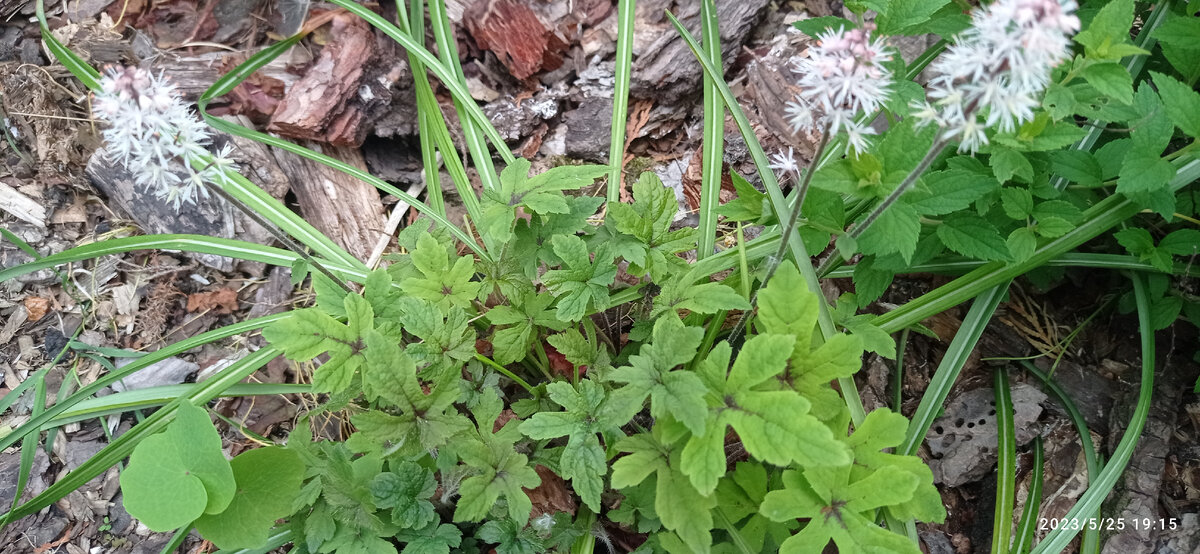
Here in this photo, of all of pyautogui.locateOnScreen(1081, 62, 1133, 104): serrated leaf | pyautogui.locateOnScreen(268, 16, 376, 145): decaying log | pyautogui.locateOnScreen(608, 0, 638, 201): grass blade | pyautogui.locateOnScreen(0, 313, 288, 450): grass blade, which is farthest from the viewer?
pyautogui.locateOnScreen(268, 16, 376, 145): decaying log

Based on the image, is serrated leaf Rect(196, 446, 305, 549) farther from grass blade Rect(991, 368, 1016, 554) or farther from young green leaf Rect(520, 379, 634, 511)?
grass blade Rect(991, 368, 1016, 554)

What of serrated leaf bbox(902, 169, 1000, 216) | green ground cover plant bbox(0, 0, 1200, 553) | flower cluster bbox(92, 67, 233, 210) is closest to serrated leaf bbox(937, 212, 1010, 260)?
green ground cover plant bbox(0, 0, 1200, 553)

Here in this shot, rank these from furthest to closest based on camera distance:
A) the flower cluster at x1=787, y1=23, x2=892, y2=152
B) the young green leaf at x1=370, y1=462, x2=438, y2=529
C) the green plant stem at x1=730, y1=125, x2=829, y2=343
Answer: the young green leaf at x1=370, y1=462, x2=438, y2=529 < the green plant stem at x1=730, y1=125, x2=829, y2=343 < the flower cluster at x1=787, y1=23, x2=892, y2=152

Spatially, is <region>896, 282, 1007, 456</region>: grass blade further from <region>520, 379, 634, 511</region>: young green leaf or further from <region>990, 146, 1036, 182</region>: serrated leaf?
<region>520, 379, 634, 511</region>: young green leaf

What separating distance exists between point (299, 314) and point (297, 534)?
0.59 meters

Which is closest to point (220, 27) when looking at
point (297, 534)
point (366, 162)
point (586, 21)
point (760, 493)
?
point (366, 162)

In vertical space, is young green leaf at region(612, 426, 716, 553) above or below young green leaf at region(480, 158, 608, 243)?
below

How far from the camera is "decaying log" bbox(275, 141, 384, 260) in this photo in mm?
2598

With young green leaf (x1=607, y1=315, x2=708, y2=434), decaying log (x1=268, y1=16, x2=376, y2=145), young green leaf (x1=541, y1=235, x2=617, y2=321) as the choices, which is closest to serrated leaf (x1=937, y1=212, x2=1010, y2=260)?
young green leaf (x1=607, y1=315, x2=708, y2=434)

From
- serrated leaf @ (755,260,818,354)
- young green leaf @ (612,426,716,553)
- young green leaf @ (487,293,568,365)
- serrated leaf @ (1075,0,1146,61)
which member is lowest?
young green leaf @ (612,426,716,553)

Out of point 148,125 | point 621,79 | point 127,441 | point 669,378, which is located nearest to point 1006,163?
point 669,378

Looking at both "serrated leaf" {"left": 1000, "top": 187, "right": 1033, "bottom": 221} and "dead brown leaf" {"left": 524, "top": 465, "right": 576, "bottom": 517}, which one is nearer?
"serrated leaf" {"left": 1000, "top": 187, "right": 1033, "bottom": 221}

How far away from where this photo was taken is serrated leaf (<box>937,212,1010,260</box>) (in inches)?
61.9

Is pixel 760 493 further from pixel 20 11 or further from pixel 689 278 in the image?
pixel 20 11
